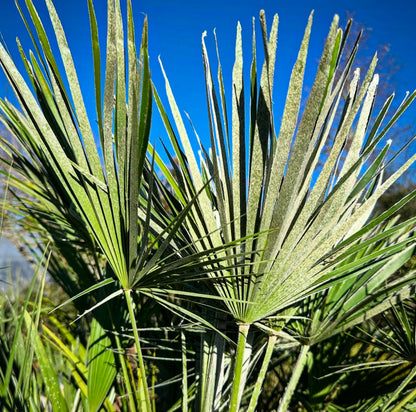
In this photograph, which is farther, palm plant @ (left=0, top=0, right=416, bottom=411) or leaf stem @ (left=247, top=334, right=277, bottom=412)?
leaf stem @ (left=247, top=334, right=277, bottom=412)

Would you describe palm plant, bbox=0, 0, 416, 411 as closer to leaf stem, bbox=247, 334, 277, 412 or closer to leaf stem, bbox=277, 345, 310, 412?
leaf stem, bbox=247, 334, 277, 412

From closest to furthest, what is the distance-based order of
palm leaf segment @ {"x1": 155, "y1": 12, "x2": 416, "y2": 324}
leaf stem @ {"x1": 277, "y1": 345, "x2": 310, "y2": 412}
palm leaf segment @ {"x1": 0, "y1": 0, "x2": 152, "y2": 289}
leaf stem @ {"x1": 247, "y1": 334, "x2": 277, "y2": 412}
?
palm leaf segment @ {"x1": 0, "y1": 0, "x2": 152, "y2": 289}, palm leaf segment @ {"x1": 155, "y1": 12, "x2": 416, "y2": 324}, leaf stem @ {"x1": 247, "y1": 334, "x2": 277, "y2": 412}, leaf stem @ {"x1": 277, "y1": 345, "x2": 310, "y2": 412}

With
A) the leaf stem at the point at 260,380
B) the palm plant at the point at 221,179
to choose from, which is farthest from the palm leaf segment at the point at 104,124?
the leaf stem at the point at 260,380

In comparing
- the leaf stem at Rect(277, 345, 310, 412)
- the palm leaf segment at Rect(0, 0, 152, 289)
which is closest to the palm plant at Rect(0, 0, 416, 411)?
the palm leaf segment at Rect(0, 0, 152, 289)

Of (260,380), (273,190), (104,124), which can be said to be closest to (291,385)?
(260,380)

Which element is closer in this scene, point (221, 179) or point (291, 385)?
point (221, 179)

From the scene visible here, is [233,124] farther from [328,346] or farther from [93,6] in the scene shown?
[328,346]

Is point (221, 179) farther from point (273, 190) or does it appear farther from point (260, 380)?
point (260, 380)

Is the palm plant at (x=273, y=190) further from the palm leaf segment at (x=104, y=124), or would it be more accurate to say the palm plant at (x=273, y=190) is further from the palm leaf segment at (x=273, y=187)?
the palm leaf segment at (x=104, y=124)

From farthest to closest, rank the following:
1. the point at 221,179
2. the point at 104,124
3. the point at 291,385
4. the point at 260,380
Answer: the point at 291,385 < the point at 260,380 < the point at 221,179 < the point at 104,124

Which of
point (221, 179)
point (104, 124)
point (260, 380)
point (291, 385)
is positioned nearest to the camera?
point (104, 124)

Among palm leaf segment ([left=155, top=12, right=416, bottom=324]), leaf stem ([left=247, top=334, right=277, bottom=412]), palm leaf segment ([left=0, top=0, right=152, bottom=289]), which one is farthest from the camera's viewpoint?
leaf stem ([left=247, top=334, right=277, bottom=412])

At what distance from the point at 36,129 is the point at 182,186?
0.44 meters

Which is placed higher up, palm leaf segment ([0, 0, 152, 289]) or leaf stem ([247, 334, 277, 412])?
palm leaf segment ([0, 0, 152, 289])
